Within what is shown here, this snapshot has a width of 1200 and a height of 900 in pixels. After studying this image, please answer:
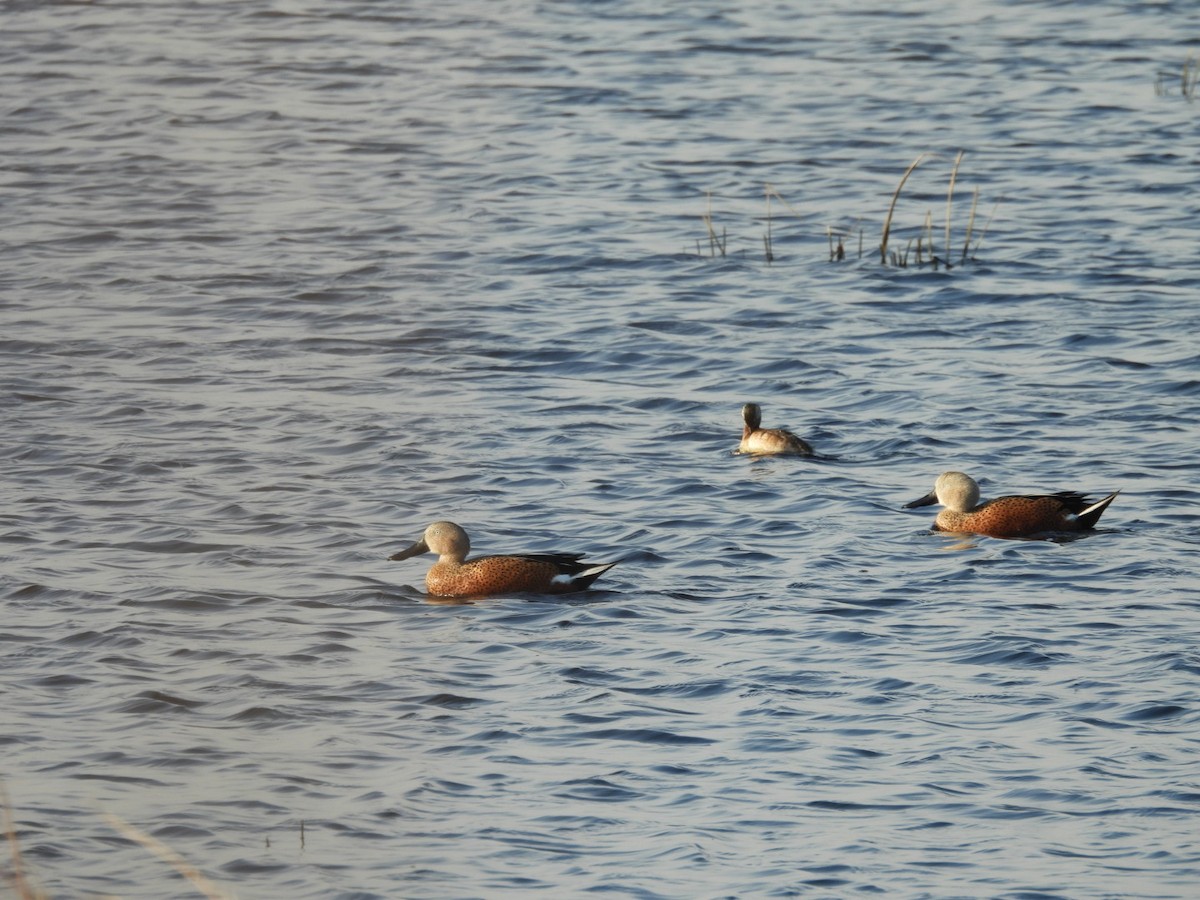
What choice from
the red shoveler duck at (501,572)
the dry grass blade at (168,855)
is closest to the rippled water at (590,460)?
the red shoveler duck at (501,572)

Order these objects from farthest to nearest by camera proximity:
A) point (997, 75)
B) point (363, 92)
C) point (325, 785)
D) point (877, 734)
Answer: point (997, 75) → point (363, 92) → point (877, 734) → point (325, 785)

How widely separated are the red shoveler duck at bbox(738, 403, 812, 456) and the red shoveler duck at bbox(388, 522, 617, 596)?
2701mm

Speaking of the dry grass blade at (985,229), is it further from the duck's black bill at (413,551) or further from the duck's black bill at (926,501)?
the duck's black bill at (413,551)

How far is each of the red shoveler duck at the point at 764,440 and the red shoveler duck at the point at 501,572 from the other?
270cm

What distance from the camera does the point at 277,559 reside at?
39.4 ft

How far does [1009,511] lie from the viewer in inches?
498

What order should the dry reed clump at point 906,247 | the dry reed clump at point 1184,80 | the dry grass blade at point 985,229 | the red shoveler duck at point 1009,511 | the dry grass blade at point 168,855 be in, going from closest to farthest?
1. the dry grass blade at point 168,855
2. the red shoveler duck at point 1009,511
3. the dry reed clump at point 906,247
4. the dry grass blade at point 985,229
5. the dry reed clump at point 1184,80

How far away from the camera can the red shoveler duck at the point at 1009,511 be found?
12453mm

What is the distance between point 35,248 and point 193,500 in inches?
307

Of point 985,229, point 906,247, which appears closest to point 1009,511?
point 906,247

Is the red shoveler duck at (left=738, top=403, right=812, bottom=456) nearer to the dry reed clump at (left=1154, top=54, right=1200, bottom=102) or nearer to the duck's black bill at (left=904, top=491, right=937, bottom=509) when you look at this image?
the duck's black bill at (left=904, top=491, right=937, bottom=509)

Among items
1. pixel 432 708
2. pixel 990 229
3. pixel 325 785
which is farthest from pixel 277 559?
pixel 990 229

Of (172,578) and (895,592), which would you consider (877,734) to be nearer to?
(895,592)

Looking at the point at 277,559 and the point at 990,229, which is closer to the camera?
the point at 277,559
